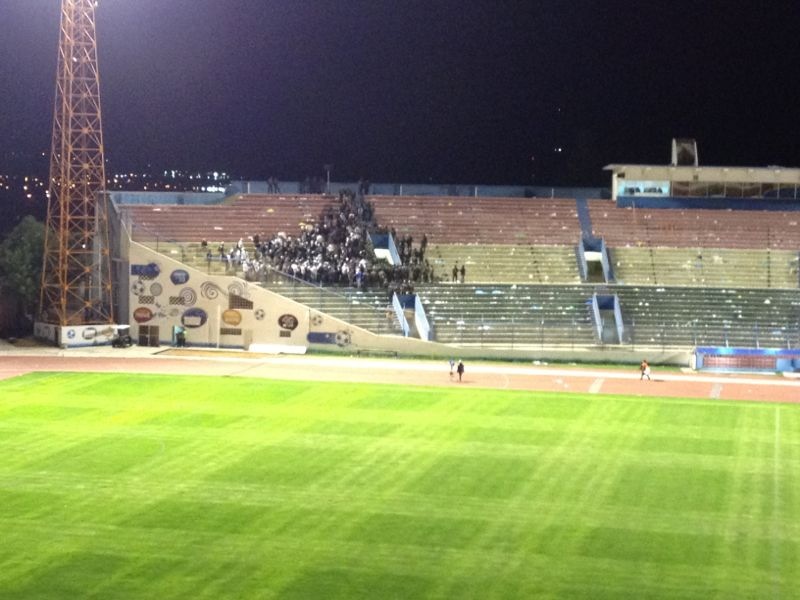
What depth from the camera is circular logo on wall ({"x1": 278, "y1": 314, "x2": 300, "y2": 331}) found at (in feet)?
155

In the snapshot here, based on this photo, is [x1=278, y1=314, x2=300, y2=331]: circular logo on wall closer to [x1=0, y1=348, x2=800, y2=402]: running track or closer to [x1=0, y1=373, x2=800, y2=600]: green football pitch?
[x1=0, y1=348, x2=800, y2=402]: running track

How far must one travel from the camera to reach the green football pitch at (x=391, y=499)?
15039mm

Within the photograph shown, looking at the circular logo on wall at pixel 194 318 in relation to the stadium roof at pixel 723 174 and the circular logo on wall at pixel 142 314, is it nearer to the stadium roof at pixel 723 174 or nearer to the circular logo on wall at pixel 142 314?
the circular logo on wall at pixel 142 314

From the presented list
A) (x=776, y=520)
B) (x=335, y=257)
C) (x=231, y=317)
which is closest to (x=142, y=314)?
(x=231, y=317)

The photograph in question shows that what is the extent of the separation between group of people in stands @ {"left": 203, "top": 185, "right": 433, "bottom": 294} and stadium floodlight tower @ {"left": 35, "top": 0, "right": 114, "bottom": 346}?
5.51 metres

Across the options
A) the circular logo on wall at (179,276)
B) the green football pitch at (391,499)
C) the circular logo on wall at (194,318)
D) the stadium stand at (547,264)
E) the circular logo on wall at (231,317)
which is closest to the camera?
the green football pitch at (391,499)

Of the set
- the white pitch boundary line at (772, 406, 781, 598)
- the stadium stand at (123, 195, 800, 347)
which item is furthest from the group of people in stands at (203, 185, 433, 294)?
the white pitch boundary line at (772, 406, 781, 598)

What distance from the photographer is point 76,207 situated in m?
49.2

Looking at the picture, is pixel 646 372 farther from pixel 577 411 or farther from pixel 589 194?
pixel 589 194

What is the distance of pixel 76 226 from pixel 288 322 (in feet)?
36.7

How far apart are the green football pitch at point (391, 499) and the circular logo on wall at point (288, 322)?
50.0ft

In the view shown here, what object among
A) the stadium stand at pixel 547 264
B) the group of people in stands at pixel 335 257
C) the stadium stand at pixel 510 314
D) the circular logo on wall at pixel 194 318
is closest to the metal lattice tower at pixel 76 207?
the stadium stand at pixel 547 264

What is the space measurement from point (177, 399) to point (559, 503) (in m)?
15.8

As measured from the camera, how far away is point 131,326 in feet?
161
